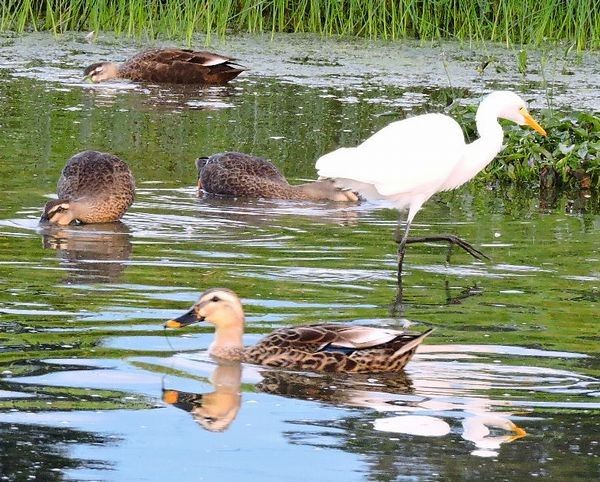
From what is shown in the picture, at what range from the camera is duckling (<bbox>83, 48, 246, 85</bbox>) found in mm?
18266

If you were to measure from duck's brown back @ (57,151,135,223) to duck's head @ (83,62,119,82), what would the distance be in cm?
634

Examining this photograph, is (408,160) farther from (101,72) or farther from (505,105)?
(101,72)

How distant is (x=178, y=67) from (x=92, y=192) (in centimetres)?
800

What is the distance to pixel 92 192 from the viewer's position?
10.8m

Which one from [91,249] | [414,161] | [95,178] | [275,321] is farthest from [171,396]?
[95,178]

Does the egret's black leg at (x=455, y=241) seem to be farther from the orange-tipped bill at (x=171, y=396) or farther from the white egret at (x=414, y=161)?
the orange-tipped bill at (x=171, y=396)

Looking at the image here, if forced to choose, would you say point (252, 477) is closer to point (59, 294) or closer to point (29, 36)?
point (59, 294)

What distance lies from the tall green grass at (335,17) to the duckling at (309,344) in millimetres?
12676

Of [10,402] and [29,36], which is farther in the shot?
[29,36]

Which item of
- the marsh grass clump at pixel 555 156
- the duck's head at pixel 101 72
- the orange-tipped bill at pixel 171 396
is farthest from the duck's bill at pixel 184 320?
the duck's head at pixel 101 72

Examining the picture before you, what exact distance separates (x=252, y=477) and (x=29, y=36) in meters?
16.4

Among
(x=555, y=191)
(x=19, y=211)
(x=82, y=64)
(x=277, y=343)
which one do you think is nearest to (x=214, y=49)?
(x=82, y=64)

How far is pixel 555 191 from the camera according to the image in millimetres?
12648

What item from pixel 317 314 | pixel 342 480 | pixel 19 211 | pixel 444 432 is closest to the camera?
pixel 342 480
